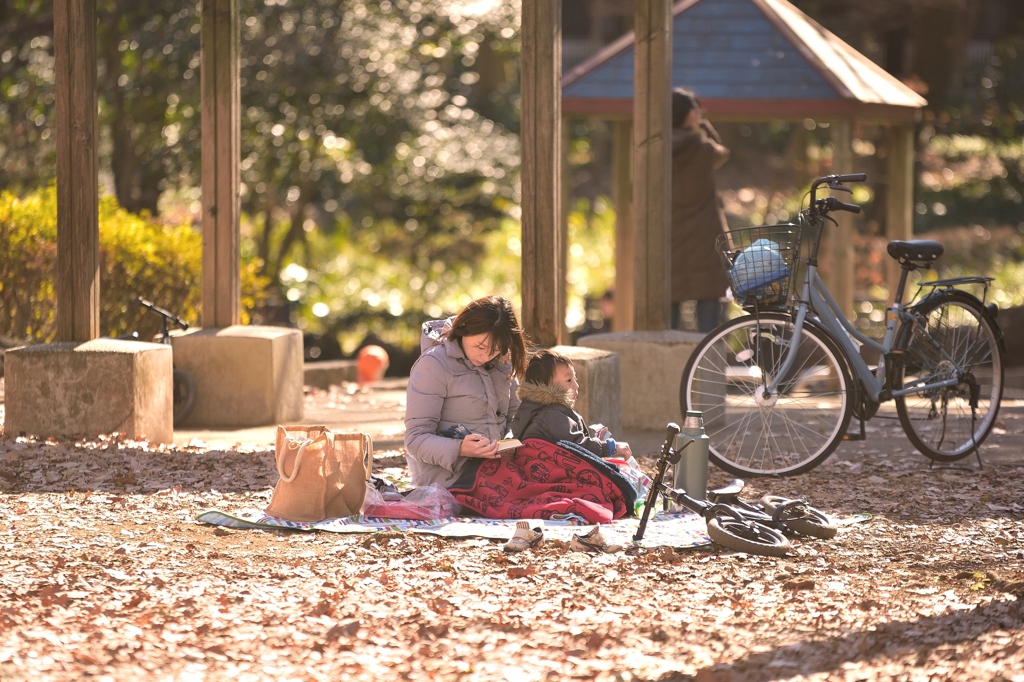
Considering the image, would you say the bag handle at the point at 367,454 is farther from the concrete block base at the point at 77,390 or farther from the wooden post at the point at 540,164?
the concrete block base at the point at 77,390

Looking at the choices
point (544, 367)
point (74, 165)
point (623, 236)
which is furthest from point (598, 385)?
point (623, 236)

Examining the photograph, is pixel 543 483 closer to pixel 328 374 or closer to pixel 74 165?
pixel 74 165

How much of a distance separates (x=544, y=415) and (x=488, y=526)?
532 mm

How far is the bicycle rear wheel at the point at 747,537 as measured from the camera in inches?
170

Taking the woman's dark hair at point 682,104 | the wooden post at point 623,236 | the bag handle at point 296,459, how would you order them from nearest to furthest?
1. the bag handle at point 296,459
2. the woman's dark hair at point 682,104
3. the wooden post at point 623,236

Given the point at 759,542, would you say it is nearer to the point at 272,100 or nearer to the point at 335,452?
the point at 335,452

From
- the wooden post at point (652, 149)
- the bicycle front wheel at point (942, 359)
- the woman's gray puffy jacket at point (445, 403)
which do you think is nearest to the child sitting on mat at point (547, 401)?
the woman's gray puffy jacket at point (445, 403)

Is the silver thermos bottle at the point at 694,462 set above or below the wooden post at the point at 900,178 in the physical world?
below

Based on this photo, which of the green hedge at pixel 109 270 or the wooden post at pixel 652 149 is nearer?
the wooden post at pixel 652 149

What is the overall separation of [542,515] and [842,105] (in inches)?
254

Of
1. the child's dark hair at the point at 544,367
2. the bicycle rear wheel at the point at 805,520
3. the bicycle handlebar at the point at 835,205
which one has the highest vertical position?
the bicycle handlebar at the point at 835,205

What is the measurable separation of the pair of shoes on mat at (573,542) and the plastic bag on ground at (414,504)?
492mm

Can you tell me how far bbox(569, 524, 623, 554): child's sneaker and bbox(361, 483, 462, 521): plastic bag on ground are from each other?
2.09 feet

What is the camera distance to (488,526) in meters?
4.66
